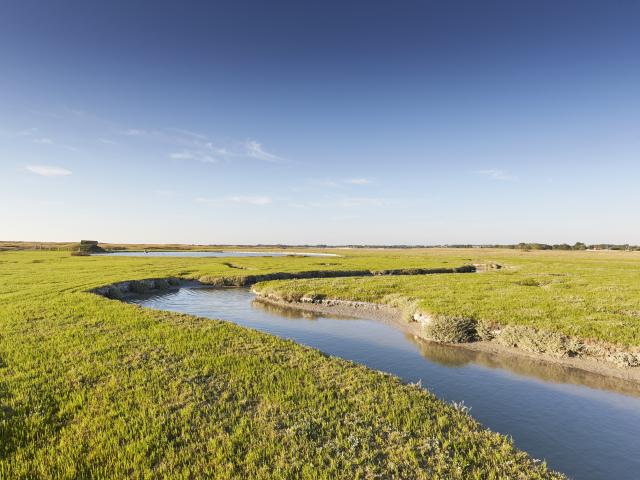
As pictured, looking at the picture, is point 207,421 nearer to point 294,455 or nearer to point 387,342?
point 294,455

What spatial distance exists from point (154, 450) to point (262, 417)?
9.20 ft

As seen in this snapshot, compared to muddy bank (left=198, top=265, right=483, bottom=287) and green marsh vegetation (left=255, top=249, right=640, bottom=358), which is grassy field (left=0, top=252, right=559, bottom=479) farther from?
muddy bank (left=198, top=265, right=483, bottom=287)

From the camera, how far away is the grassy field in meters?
7.56

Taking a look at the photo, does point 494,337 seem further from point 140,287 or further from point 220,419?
point 140,287

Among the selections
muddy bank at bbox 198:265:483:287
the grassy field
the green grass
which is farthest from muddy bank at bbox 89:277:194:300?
the grassy field

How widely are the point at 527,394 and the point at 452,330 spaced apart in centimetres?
734

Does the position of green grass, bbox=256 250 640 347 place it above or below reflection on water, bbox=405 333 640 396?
above

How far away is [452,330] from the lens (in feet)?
69.8

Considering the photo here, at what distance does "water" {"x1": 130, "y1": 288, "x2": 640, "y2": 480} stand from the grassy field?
8.74 feet

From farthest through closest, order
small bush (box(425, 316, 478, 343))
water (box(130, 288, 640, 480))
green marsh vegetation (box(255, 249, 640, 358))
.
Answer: small bush (box(425, 316, 478, 343))
green marsh vegetation (box(255, 249, 640, 358))
water (box(130, 288, 640, 480))

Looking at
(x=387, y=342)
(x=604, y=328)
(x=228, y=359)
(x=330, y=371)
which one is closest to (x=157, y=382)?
(x=228, y=359)

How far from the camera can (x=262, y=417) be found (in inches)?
376

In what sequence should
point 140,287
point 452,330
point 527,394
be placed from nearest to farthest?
point 527,394, point 452,330, point 140,287

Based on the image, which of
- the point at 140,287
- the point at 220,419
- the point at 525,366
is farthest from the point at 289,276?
the point at 220,419
